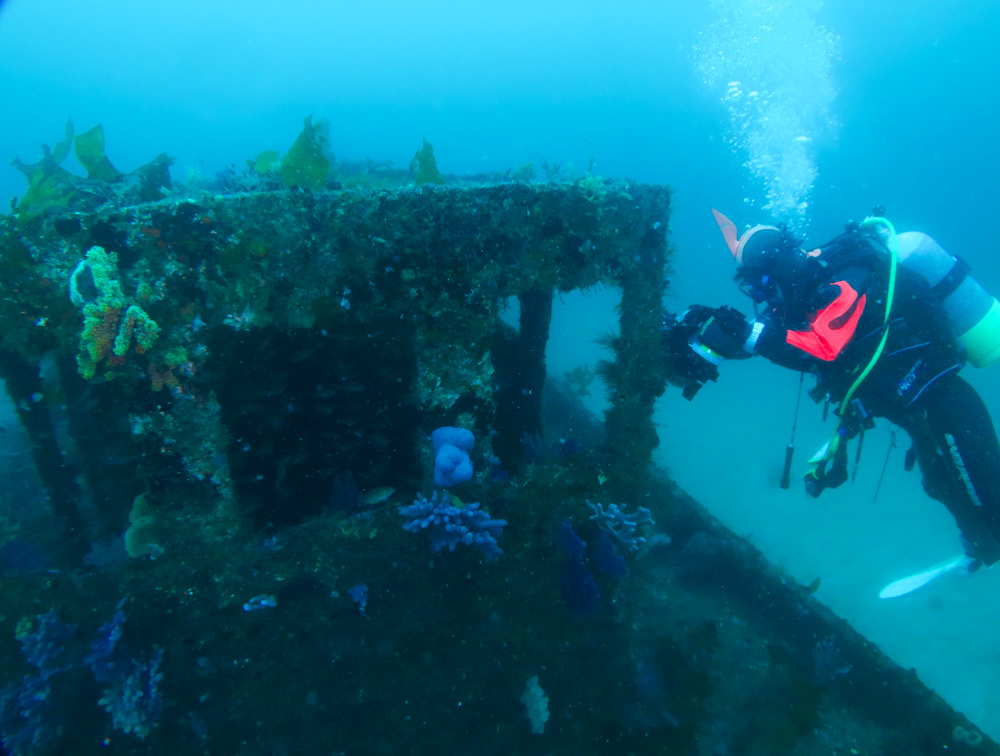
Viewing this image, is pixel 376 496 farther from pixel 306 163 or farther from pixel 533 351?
pixel 306 163

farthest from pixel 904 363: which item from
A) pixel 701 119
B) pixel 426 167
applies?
pixel 701 119

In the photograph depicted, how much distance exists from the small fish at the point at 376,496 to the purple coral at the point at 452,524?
0.18m

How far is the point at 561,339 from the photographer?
1881 inches

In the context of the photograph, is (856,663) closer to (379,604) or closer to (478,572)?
(478,572)

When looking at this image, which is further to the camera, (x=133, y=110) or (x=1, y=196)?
(x=133, y=110)

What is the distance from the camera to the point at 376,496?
3156mm

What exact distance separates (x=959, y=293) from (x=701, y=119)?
9985cm

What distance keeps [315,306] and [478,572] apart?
2200mm

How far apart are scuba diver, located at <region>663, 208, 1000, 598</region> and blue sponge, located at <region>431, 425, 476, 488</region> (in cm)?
196

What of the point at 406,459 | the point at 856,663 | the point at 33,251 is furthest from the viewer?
the point at 856,663

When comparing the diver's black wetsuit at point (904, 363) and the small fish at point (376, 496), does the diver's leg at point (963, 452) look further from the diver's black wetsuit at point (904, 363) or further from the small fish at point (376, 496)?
the small fish at point (376, 496)

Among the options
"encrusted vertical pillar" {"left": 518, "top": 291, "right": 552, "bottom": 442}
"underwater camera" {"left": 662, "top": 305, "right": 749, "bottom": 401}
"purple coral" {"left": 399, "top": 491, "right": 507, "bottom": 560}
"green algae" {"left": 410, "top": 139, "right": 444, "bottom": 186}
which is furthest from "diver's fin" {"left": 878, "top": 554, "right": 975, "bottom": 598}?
"green algae" {"left": 410, "top": 139, "right": 444, "bottom": 186}

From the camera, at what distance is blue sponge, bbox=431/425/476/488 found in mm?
3049

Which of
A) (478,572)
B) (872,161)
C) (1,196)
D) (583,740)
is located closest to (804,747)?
(583,740)
